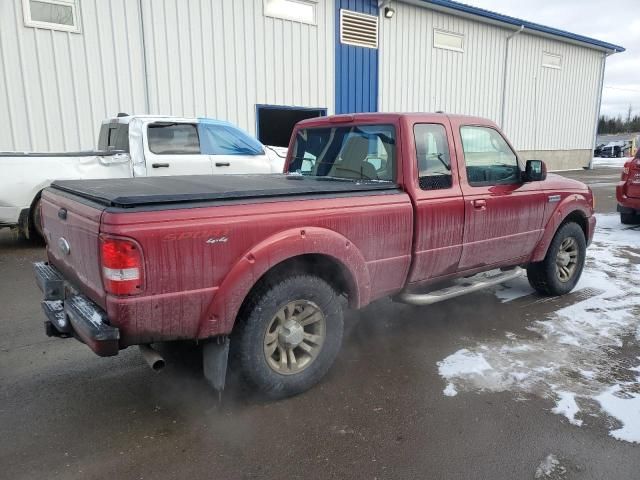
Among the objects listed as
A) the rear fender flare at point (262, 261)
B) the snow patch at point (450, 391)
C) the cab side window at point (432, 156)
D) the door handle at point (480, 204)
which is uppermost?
the cab side window at point (432, 156)

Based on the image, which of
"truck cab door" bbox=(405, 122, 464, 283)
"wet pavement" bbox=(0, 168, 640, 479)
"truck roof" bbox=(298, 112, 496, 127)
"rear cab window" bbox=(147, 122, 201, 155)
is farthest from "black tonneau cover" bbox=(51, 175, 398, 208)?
"rear cab window" bbox=(147, 122, 201, 155)

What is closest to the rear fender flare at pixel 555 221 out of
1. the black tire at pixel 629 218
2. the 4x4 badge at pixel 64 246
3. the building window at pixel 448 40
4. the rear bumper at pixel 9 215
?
the 4x4 badge at pixel 64 246

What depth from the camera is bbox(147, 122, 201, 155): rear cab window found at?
7.89m

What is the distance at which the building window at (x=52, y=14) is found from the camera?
9172 millimetres

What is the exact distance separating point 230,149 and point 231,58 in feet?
13.6

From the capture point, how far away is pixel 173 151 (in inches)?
315

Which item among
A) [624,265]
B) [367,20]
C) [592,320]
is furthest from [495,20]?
[592,320]

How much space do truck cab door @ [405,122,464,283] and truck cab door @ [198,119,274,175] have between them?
5009 mm

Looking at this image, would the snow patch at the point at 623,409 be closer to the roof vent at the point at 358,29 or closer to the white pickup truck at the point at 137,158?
the white pickup truck at the point at 137,158

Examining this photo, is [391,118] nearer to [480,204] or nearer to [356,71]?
[480,204]

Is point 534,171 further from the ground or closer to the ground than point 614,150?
further from the ground

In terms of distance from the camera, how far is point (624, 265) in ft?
21.6

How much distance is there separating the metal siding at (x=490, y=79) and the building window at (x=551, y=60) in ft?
0.65

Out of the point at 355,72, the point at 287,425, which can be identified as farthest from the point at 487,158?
the point at 355,72
